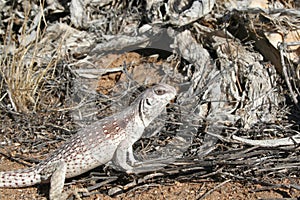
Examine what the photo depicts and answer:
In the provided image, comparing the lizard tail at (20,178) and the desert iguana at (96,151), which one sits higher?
the desert iguana at (96,151)

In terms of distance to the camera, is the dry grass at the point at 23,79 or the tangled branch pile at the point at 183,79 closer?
the tangled branch pile at the point at 183,79

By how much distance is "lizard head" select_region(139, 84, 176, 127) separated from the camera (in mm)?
4366

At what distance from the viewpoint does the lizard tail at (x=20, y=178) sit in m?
4.35

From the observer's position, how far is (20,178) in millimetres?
4355

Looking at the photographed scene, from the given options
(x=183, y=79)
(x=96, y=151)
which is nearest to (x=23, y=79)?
(x=96, y=151)

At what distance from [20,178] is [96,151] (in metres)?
0.65

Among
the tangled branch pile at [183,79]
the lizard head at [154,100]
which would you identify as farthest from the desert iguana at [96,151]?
the tangled branch pile at [183,79]

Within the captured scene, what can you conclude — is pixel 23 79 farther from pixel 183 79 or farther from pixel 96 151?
pixel 183 79

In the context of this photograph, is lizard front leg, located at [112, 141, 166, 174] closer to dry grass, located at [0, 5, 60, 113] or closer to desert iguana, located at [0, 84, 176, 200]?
desert iguana, located at [0, 84, 176, 200]

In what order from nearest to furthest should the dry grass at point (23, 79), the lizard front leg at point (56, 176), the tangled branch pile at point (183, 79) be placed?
the lizard front leg at point (56, 176) < the tangled branch pile at point (183, 79) < the dry grass at point (23, 79)

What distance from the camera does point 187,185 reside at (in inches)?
172

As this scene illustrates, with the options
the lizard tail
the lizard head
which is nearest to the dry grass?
the lizard tail

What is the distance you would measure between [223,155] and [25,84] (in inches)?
84.4

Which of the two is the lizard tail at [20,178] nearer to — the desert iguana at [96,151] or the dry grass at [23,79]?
the desert iguana at [96,151]
